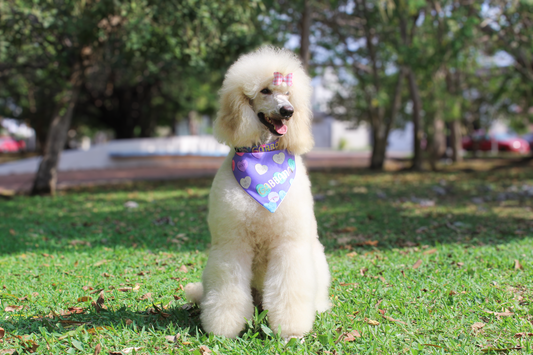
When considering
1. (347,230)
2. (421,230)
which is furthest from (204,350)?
(421,230)

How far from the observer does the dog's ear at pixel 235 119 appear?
2496 mm

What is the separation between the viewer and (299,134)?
2.62 metres

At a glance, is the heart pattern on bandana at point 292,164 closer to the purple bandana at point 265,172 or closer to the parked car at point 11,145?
the purple bandana at point 265,172

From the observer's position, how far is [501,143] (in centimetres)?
2605

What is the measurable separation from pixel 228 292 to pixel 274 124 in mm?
1015

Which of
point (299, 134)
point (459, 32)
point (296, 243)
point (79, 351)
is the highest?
point (459, 32)

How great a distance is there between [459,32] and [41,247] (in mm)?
8944

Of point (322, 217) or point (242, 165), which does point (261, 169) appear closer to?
point (242, 165)

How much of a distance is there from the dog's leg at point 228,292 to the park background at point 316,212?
0.33 feet

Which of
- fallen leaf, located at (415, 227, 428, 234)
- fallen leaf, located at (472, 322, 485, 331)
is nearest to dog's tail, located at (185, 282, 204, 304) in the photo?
fallen leaf, located at (472, 322, 485, 331)

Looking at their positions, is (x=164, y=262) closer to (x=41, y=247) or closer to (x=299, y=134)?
(x=41, y=247)

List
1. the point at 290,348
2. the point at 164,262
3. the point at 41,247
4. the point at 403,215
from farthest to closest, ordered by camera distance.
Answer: the point at 403,215 → the point at 41,247 → the point at 164,262 → the point at 290,348

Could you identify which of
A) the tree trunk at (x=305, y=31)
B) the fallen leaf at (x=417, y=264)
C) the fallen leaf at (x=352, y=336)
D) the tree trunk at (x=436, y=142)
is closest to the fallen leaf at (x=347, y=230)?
the fallen leaf at (x=417, y=264)

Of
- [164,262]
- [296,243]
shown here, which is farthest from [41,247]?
[296,243]
